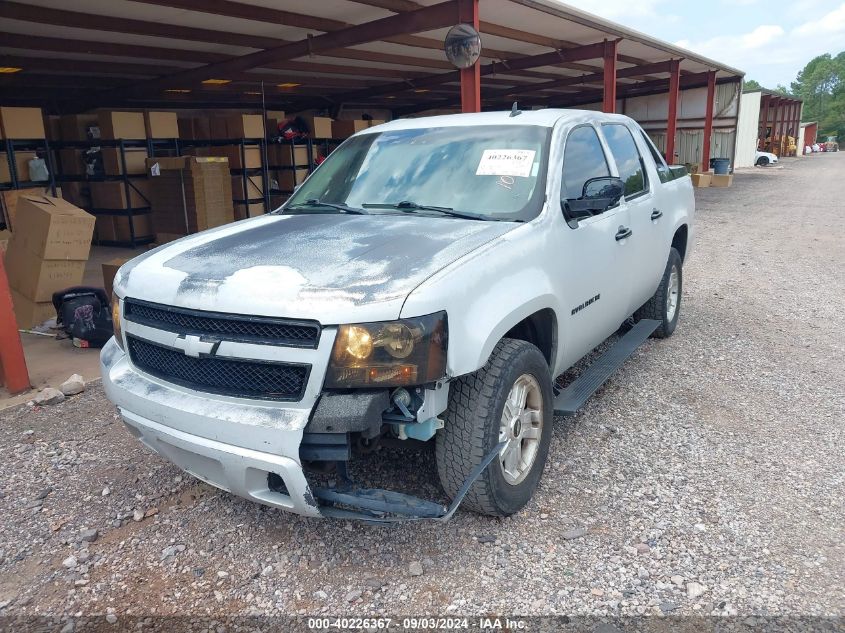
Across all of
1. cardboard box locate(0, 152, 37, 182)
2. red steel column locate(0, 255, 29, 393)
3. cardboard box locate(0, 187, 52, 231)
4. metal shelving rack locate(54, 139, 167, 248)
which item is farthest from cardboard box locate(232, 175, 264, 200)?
red steel column locate(0, 255, 29, 393)

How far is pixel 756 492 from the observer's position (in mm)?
3203

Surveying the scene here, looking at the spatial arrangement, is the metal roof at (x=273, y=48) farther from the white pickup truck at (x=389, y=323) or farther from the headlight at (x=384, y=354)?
the headlight at (x=384, y=354)

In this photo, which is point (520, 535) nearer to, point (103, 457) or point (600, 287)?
point (600, 287)

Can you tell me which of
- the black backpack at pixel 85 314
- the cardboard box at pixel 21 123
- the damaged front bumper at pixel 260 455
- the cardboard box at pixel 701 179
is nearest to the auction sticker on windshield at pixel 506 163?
the damaged front bumper at pixel 260 455

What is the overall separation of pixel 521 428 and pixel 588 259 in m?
1.11

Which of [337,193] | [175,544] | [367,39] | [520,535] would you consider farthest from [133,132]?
[520,535]

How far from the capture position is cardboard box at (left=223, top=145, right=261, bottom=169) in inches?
481

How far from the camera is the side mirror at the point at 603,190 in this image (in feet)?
11.4

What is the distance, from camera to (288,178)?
1336 cm

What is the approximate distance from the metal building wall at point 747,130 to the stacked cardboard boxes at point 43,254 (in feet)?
110

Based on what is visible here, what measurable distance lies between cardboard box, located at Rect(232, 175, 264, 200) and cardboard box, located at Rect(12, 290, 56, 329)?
245 inches

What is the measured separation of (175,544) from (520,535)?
5.23ft

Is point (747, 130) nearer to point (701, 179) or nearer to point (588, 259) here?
point (701, 179)

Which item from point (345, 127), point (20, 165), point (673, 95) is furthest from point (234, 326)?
point (673, 95)
